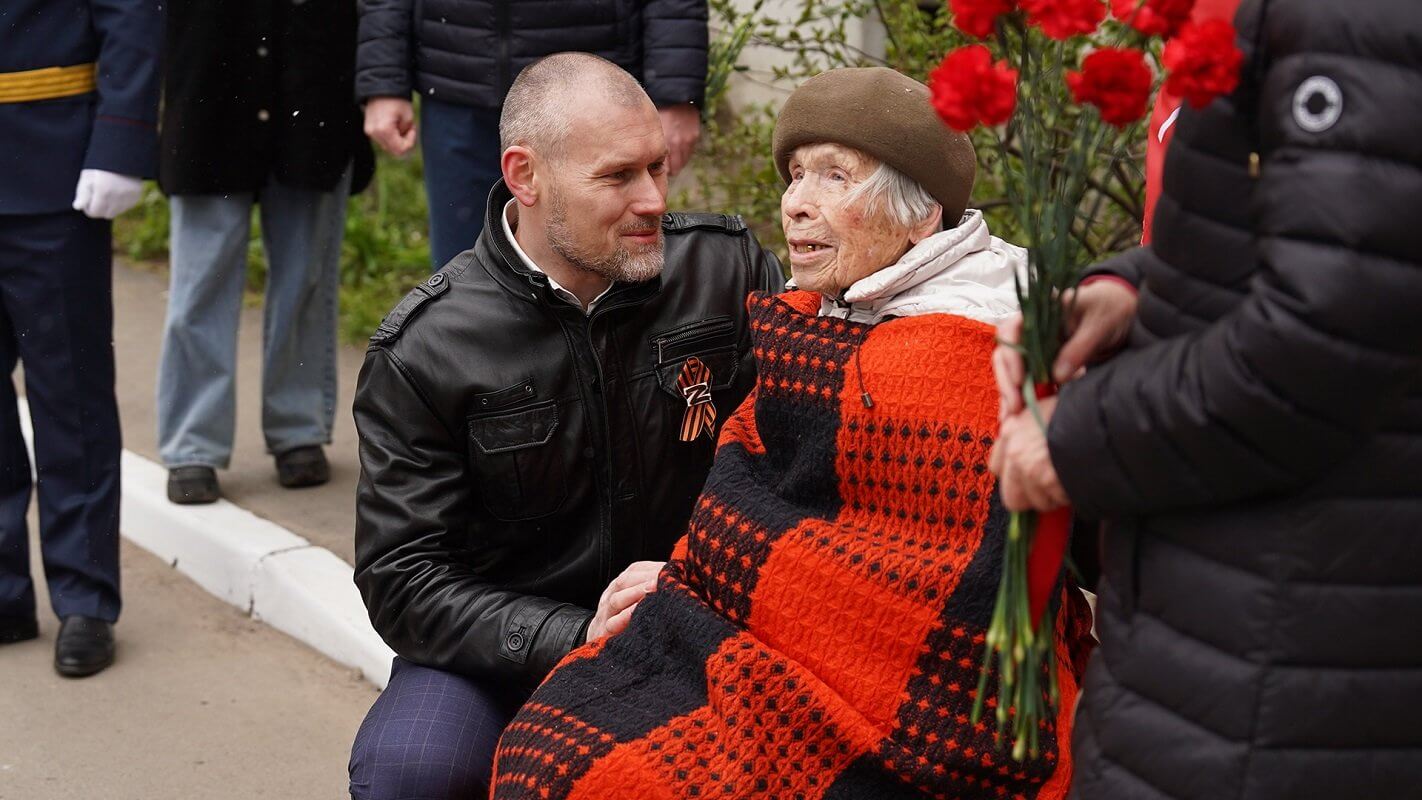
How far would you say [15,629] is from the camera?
15.5 ft

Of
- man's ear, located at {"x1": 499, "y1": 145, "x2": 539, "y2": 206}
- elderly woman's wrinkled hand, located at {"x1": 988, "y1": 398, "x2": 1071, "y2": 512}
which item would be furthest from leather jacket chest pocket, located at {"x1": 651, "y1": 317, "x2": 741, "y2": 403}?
elderly woman's wrinkled hand, located at {"x1": 988, "y1": 398, "x2": 1071, "y2": 512}

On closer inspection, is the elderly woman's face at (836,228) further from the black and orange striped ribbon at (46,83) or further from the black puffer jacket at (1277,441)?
the black and orange striped ribbon at (46,83)

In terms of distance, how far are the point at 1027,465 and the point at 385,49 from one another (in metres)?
3.34

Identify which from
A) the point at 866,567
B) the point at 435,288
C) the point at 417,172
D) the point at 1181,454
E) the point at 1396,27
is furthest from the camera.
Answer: the point at 417,172

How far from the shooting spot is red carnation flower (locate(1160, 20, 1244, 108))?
1668 millimetres

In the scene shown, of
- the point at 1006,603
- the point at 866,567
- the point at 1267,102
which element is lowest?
the point at 866,567

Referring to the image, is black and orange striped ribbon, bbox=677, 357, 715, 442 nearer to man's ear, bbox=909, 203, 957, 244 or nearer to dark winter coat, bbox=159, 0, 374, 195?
man's ear, bbox=909, 203, 957, 244

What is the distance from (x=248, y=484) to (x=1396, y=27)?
4648 mm

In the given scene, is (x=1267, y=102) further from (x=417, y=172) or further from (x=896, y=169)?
(x=417, y=172)

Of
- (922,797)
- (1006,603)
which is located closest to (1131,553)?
(1006,603)

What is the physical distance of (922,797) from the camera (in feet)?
7.92

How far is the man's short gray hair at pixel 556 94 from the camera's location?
3.21 m

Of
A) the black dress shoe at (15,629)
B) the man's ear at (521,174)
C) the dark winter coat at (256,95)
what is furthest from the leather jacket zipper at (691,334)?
the dark winter coat at (256,95)

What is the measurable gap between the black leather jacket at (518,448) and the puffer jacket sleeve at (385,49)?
1650 millimetres
